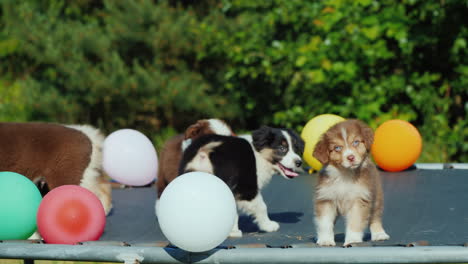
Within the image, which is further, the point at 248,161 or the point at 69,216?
the point at 248,161

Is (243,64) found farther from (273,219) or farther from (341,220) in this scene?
(341,220)

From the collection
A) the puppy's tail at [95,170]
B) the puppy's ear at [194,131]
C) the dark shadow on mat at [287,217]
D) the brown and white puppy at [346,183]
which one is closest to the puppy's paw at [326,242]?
the brown and white puppy at [346,183]

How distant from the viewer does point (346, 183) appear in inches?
153

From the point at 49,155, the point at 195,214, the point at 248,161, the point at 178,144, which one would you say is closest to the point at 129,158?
the point at 178,144

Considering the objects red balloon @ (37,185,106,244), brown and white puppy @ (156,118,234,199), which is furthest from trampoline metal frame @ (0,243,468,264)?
brown and white puppy @ (156,118,234,199)

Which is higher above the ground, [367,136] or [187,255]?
[367,136]

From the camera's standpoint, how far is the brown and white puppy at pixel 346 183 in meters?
3.87

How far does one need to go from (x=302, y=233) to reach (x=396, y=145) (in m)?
2.63

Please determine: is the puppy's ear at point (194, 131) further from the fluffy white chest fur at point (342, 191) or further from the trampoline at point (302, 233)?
the fluffy white chest fur at point (342, 191)

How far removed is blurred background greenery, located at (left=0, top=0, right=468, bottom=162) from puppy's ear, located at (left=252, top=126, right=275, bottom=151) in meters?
4.58

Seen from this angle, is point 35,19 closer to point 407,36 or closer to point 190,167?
point 407,36

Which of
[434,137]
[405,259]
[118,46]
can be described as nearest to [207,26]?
[118,46]

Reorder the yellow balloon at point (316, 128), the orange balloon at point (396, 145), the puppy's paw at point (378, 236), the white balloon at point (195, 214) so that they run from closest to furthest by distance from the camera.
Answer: the white balloon at point (195, 214) < the puppy's paw at point (378, 236) < the yellow balloon at point (316, 128) < the orange balloon at point (396, 145)

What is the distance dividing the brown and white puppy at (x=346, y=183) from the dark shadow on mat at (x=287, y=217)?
1.09 m
